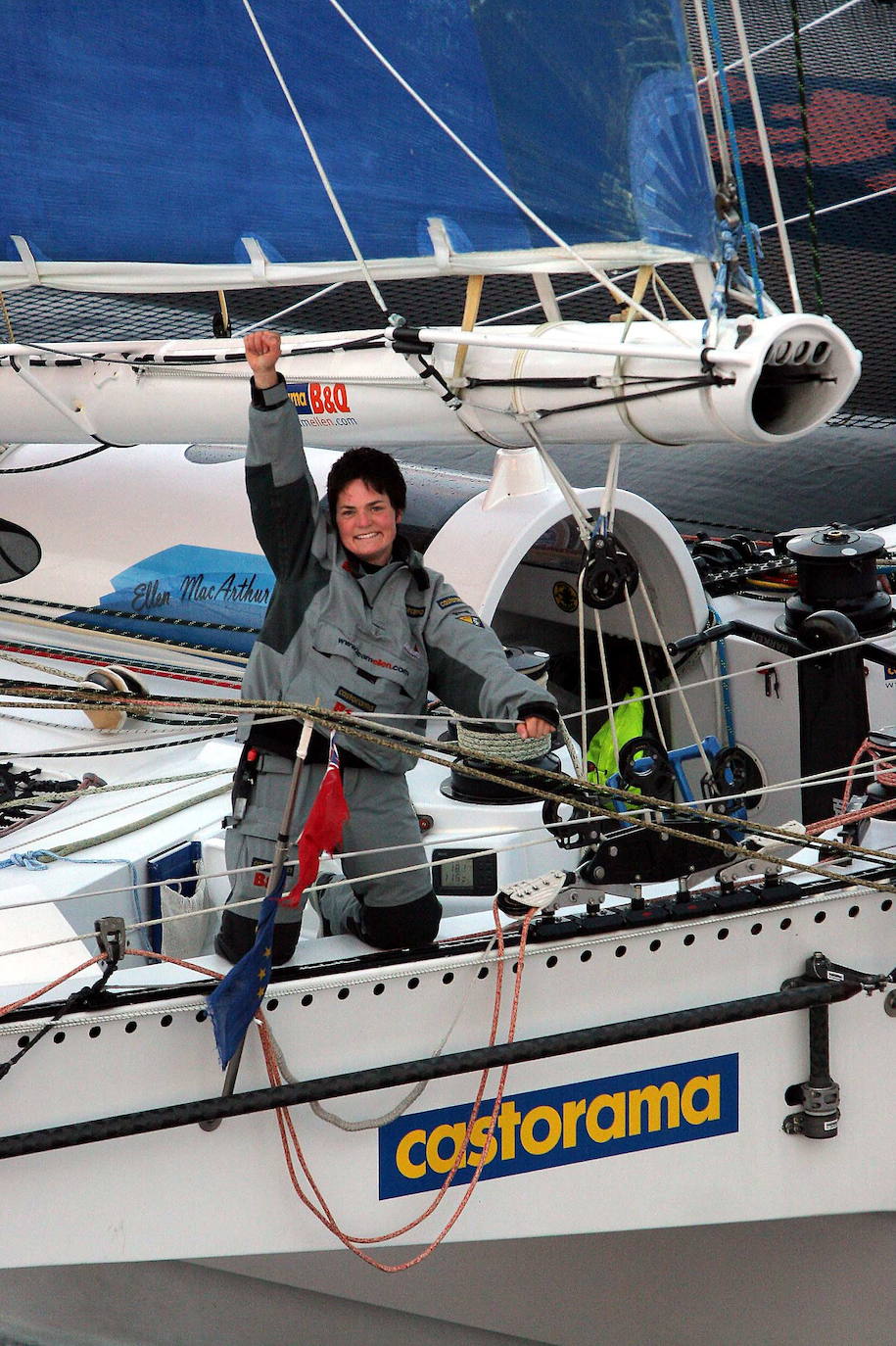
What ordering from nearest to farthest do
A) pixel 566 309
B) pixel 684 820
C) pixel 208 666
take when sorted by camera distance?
pixel 684 820, pixel 208 666, pixel 566 309

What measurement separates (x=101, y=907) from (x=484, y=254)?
1588 mm

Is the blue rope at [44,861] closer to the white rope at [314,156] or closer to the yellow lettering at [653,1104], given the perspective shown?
the yellow lettering at [653,1104]

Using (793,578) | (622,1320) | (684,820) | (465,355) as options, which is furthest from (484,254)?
(622,1320)

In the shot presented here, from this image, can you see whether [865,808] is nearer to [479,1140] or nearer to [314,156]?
[479,1140]

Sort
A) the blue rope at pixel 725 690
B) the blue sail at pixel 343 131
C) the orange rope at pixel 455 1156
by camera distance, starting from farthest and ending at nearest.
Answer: the blue rope at pixel 725 690
the blue sail at pixel 343 131
the orange rope at pixel 455 1156

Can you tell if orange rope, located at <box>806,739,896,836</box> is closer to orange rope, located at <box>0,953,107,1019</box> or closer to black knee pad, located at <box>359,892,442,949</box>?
black knee pad, located at <box>359,892,442,949</box>

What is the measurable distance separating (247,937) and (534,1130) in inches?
24.9

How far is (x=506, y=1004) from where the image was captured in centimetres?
288

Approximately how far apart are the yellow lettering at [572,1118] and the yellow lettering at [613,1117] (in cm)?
2

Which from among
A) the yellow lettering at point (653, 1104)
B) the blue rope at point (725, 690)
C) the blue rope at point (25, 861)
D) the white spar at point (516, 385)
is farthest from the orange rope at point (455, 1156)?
the blue rope at point (725, 690)

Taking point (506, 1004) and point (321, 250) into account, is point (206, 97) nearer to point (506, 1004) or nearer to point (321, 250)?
point (321, 250)

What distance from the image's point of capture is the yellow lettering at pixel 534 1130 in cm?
292

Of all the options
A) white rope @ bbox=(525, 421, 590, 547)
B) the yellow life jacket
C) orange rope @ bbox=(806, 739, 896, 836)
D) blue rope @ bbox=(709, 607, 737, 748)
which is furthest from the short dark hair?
blue rope @ bbox=(709, 607, 737, 748)

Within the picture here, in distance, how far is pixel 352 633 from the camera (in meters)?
2.76
